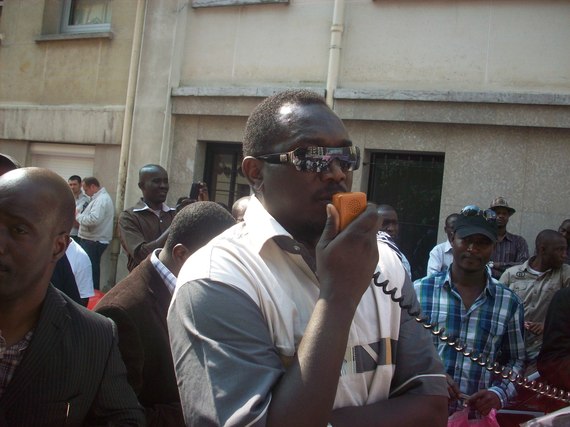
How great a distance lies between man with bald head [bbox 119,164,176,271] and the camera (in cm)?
679

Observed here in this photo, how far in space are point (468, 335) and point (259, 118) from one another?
245 cm

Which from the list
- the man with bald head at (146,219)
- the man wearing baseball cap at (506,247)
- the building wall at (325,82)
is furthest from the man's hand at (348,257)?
the building wall at (325,82)

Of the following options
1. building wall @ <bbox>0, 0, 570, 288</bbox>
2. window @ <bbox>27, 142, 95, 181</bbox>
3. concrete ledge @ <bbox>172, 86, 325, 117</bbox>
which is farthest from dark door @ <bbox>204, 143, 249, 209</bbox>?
window @ <bbox>27, 142, 95, 181</bbox>

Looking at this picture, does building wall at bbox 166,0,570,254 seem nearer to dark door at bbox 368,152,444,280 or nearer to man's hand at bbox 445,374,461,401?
dark door at bbox 368,152,444,280

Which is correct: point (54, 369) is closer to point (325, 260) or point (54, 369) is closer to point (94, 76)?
point (325, 260)

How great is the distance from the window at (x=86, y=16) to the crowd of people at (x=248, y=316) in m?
9.27

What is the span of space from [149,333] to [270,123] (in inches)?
53.5

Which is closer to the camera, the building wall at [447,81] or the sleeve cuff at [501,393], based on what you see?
the sleeve cuff at [501,393]

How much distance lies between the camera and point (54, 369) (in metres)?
2.33

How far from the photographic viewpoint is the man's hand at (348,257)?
1.74m

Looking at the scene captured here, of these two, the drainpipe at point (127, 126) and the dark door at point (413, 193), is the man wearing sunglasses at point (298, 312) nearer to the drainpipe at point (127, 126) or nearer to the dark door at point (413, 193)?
the dark door at point (413, 193)

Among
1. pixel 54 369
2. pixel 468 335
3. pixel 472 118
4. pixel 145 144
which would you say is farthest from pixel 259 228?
pixel 145 144

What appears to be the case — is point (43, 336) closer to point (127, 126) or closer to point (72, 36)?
point (127, 126)

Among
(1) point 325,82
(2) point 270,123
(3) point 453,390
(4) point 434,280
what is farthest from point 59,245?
(1) point 325,82
